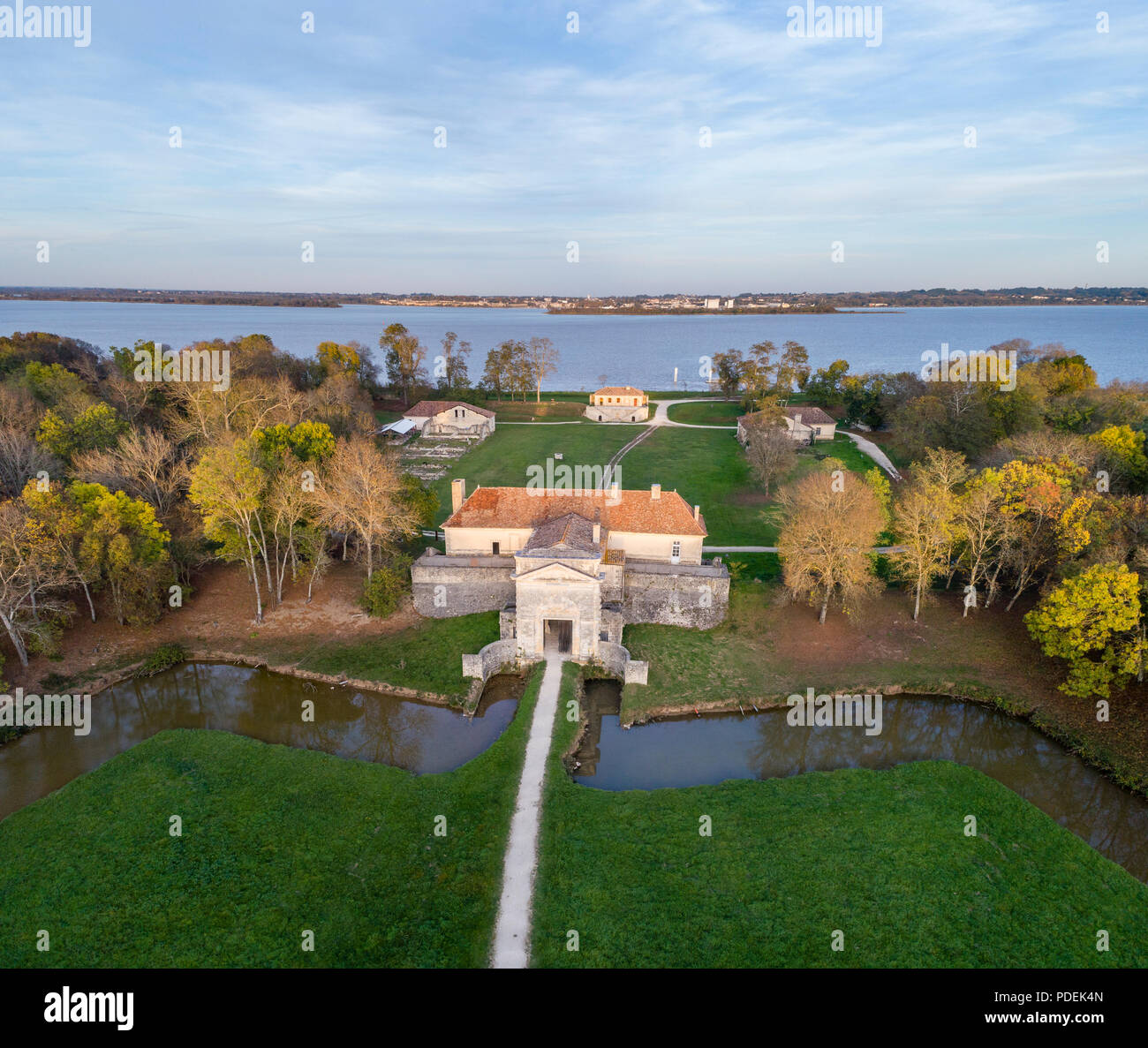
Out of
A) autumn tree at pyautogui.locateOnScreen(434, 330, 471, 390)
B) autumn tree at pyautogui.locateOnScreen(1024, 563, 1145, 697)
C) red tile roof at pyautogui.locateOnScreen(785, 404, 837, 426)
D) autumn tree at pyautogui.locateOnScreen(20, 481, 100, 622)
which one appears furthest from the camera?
autumn tree at pyautogui.locateOnScreen(434, 330, 471, 390)

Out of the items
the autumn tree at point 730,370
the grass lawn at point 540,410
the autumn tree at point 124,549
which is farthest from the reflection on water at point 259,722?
the autumn tree at point 730,370

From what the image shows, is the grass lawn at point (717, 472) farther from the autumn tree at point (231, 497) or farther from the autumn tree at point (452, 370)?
the autumn tree at point (452, 370)

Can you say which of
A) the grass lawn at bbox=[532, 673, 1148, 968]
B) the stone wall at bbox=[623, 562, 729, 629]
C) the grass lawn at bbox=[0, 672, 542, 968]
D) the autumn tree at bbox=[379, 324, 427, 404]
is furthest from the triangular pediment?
the autumn tree at bbox=[379, 324, 427, 404]

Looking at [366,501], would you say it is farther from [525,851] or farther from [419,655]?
[525,851]

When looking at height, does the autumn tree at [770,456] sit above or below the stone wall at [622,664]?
above

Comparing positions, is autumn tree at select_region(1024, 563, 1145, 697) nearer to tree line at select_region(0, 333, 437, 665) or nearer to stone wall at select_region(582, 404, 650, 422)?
tree line at select_region(0, 333, 437, 665)
